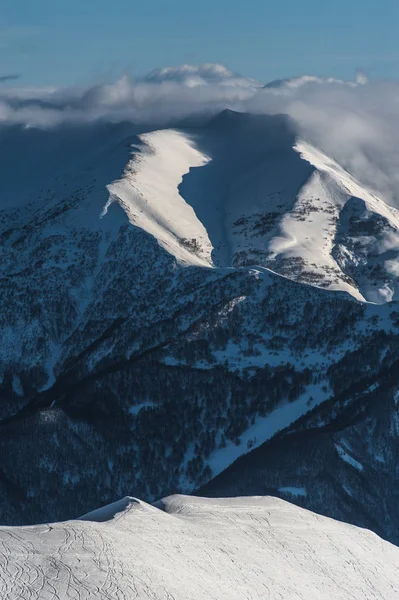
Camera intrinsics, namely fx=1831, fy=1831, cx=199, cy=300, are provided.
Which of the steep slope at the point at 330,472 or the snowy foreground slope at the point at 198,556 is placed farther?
the steep slope at the point at 330,472

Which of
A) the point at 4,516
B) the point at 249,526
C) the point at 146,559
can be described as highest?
the point at 146,559

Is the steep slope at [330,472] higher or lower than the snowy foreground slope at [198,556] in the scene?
lower

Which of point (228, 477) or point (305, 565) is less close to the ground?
point (305, 565)

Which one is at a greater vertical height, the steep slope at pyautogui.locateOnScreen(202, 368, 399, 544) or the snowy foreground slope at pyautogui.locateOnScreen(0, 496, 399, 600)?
the snowy foreground slope at pyautogui.locateOnScreen(0, 496, 399, 600)

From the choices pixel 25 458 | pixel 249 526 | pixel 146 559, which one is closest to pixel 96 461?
pixel 25 458

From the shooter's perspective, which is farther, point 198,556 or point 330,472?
point 330,472

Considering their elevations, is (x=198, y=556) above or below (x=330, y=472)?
above

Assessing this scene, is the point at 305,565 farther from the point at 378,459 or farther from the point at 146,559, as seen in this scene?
the point at 378,459

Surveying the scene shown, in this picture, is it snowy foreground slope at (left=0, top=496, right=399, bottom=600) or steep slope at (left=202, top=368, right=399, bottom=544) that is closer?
snowy foreground slope at (left=0, top=496, right=399, bottom=600)
